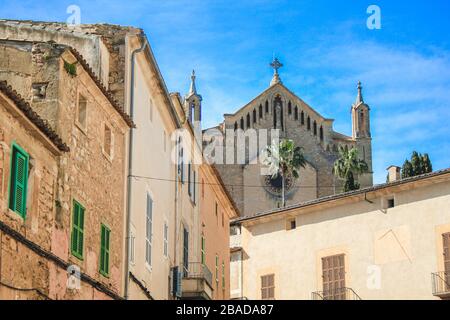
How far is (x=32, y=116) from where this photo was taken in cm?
1734

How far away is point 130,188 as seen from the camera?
24.4m

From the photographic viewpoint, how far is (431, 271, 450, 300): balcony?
37656 millimetres

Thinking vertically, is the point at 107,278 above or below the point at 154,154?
below

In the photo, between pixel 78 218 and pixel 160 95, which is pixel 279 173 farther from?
pixel 78 218

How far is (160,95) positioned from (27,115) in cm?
1170

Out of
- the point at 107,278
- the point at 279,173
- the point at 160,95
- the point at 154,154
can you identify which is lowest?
the point at 107,278

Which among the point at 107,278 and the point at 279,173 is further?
the point at 279,173

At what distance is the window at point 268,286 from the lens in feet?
143

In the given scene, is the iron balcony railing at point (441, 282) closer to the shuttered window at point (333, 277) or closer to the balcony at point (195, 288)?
the shuttered window at point (333, 277)

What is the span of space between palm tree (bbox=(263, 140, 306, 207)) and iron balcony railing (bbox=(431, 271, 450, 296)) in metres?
45.3

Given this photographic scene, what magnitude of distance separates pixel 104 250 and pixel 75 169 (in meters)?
2.41

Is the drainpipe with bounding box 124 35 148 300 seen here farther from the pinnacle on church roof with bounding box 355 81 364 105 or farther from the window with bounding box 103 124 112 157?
the pinnacle on church roof with bounding box 355 81 364 105

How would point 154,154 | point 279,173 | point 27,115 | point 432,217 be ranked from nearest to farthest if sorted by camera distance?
point 27,115 → point 154,154 → point 432,217 → point 279,173
